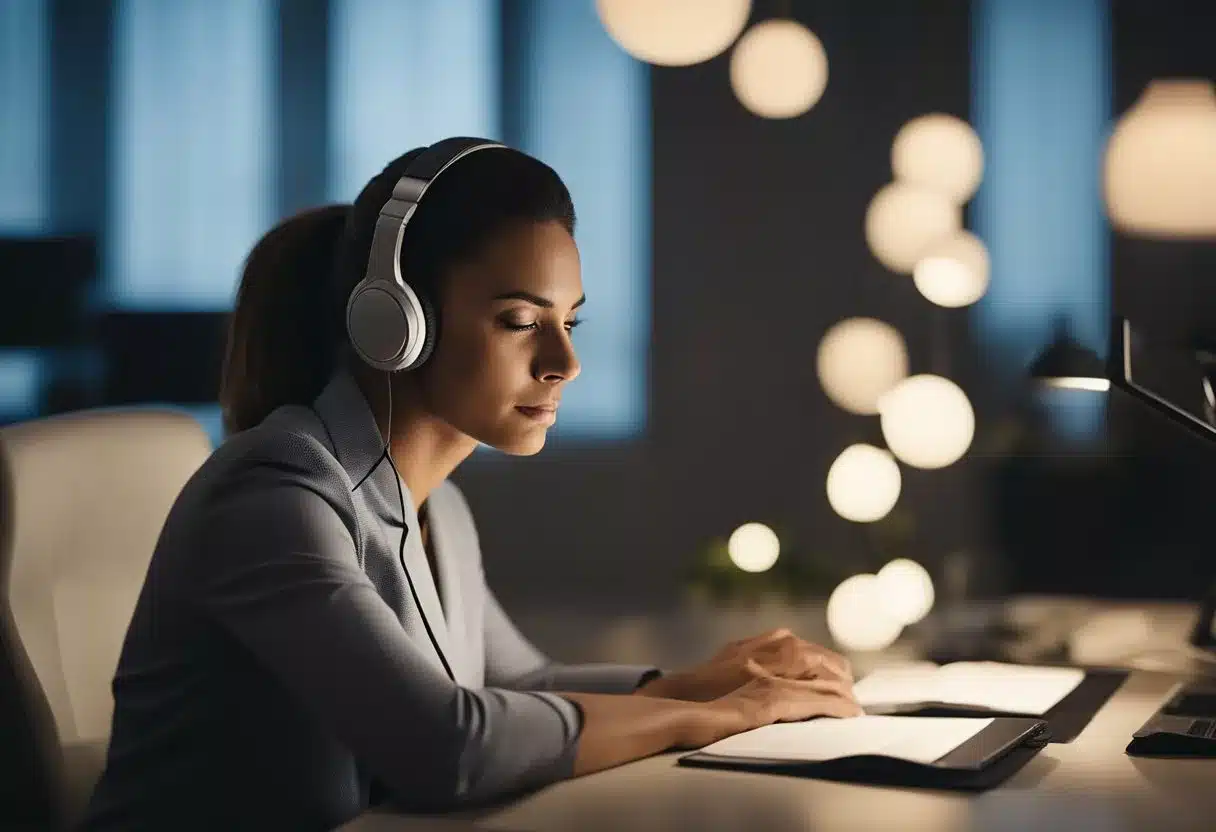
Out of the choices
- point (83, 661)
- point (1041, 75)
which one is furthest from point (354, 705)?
point (1041, 75)

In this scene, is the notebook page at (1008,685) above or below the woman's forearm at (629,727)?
below

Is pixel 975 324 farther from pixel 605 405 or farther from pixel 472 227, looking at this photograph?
pixel 472 227

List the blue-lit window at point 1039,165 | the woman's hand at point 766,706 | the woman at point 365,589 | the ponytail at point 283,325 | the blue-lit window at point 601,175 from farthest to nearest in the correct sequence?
the blue-lit window at point 601,175
the blue-lit window at point 1039,165
the ponytail at point 283,325
the woman's hand at point 766,706
the woman at point 365,589

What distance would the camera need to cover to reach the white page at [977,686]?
3.95ft

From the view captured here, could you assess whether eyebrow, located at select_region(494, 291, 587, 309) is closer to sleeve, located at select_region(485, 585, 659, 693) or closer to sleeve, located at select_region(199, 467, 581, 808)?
sleeve, located at select_region(199, 467, 581, 808)

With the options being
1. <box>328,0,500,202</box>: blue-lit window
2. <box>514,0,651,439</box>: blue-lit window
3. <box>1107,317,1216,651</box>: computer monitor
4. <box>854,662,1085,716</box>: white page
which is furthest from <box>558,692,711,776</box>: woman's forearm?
<box>328,0,500,202</box>: blue-lit window

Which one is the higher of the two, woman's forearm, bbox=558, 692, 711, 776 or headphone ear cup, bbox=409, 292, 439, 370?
headphone ear cup, bbox=409, 292, 439, 370

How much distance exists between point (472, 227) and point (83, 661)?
65 centimetres

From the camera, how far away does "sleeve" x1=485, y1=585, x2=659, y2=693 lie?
133cm

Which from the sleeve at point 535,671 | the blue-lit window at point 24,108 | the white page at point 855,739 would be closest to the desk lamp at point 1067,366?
the white page at point 855,739

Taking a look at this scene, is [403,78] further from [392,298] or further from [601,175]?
[392,298]

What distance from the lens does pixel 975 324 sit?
10.1 feet

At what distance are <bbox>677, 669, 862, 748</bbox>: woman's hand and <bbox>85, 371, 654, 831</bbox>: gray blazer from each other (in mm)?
134

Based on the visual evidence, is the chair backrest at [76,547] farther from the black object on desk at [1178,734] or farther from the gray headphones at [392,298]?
the black object on desk at [1178,734]
